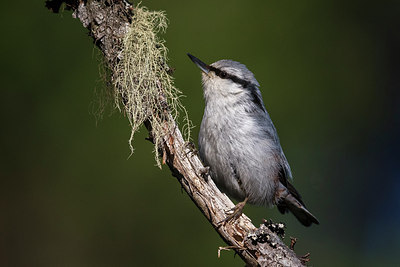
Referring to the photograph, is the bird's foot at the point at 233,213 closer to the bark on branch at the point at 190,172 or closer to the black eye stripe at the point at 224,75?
the bark on branch at the point at 190,172

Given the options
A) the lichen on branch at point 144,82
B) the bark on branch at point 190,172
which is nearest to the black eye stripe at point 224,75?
the lichen on branch at point 144,82

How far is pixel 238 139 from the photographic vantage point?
7.52 feet

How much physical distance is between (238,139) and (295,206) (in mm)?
660

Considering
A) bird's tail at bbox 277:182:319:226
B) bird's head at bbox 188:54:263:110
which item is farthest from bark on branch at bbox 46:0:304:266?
bird's tail at bbox 277:182:319:226

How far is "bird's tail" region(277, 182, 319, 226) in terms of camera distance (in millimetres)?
2571

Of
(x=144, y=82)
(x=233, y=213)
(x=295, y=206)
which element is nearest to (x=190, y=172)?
(x=233, y=213)

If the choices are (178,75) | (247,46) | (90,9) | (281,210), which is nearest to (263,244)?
(281,210)

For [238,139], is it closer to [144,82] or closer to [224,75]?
[224,75]

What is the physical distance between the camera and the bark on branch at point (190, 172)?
1822mm

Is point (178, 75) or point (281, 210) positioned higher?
point (178, 75)

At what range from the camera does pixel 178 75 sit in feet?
9.83

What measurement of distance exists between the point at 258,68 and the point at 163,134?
4.96ft

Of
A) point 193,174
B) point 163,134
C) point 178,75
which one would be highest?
point 178,75

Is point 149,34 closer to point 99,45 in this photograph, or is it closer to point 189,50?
point 99,45
